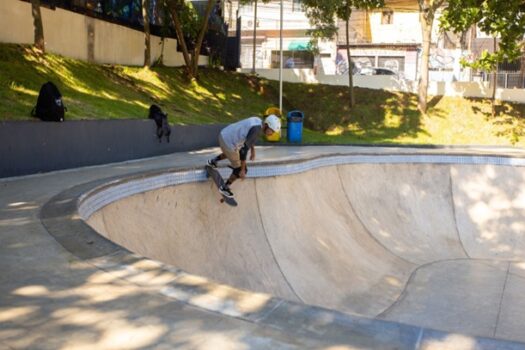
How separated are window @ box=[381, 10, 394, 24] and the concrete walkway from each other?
51.1 meters

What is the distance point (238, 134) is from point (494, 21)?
17664 mm

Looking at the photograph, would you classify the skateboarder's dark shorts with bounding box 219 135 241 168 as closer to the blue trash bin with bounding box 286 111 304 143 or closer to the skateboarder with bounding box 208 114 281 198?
the skateboarder with bounding box 208 114 281 198

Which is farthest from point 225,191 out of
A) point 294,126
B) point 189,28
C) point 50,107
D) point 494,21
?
point 189,28

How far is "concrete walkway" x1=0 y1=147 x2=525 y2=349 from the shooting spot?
3189 millimetres

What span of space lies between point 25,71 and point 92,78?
366cm

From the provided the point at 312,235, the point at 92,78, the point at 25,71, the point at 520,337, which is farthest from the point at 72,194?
the point at 92,78

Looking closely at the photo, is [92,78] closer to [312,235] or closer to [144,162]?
[144,162]

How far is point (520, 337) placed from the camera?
753 cm

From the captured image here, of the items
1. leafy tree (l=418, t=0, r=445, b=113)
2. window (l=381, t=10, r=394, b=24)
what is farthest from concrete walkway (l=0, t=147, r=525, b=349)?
window (l=381, t=10, r=394, b=24)

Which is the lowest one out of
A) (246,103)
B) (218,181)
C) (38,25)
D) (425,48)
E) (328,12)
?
(218,181)

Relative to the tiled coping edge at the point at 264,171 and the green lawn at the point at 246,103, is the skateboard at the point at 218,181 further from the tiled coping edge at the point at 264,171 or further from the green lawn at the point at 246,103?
the green lawn at the point at 246,103

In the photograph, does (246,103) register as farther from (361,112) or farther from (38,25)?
(38,25)

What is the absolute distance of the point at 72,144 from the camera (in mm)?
10766

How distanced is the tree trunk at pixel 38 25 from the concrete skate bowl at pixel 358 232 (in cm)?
1021
